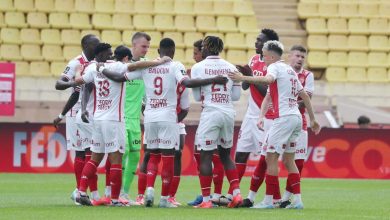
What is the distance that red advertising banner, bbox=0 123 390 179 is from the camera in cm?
2394

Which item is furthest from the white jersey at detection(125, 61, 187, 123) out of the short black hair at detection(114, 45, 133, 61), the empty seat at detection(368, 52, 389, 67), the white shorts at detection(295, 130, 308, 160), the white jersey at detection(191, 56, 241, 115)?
the empty seat at detection(368, 52, 389, 67)

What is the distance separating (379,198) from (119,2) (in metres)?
14.3

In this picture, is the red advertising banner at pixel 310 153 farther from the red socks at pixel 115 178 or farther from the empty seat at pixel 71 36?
the red socks at pixel 115 178

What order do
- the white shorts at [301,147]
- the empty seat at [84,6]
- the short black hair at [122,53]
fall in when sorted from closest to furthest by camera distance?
→ 1. the short black hair at [122,53]
2. the white shorts at [301,147]
3. the empty seat at [84,6]

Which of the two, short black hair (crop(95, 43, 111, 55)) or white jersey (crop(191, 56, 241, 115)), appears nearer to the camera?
white jersey (crop(191, 56, 241, 115))

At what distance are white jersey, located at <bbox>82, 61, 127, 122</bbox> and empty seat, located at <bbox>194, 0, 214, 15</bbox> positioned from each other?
15588mm

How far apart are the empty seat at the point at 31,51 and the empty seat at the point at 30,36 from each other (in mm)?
130

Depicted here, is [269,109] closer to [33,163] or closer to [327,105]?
[33,163]

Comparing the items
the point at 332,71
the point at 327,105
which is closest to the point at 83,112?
the point at 327,105

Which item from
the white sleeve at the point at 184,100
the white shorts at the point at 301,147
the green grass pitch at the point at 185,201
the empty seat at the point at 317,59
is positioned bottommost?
the green grass pitch at the point at 185,201

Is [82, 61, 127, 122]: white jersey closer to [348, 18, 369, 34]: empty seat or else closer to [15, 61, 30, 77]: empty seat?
[15, 61, 30, 77]: empty seat

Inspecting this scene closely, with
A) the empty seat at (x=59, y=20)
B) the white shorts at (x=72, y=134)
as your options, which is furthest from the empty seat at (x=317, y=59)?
the white shorts at (x=72, y=134)

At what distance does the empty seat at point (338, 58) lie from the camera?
2988cm

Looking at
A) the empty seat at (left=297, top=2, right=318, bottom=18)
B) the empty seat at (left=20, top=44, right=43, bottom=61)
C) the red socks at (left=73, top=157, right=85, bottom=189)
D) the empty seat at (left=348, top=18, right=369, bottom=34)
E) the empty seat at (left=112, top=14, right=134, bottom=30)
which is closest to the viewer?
the red socks at (left=73, top=157, right=85, bottom=189)
